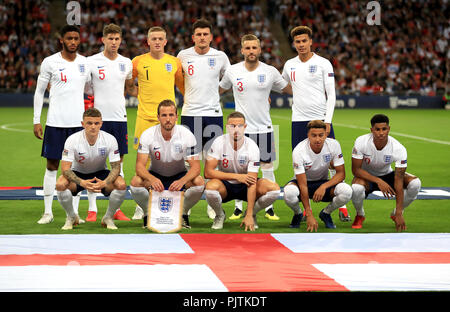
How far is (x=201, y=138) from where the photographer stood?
8.62m

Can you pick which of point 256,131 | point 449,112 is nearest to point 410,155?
point 256,131

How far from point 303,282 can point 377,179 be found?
266 centimetres

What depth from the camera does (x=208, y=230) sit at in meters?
7.59

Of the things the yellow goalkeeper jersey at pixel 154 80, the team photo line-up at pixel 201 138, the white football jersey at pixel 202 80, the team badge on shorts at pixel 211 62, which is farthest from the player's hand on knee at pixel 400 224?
the yellow goalkeeper jersey at pixel 154 80

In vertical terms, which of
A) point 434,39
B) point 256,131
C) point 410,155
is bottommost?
point 410,155

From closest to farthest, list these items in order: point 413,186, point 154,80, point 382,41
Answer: point 413,186 → point 154,80 → point 382,41

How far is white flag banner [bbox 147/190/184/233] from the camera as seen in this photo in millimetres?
7543

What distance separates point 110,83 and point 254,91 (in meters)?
1.73

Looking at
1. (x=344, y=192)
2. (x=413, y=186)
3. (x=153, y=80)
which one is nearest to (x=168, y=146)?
(x=153, y=80)

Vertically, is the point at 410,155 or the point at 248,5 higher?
the point at 248,5

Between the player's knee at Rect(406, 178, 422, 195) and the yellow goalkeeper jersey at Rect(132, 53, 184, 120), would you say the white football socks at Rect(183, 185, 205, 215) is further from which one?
the player's knee at Rect(406, 178, 422, 195)

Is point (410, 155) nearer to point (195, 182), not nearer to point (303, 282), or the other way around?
point (195, 182)

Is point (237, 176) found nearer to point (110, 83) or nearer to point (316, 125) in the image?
point (316, 125)

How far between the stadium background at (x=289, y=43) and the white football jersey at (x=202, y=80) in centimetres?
1362
